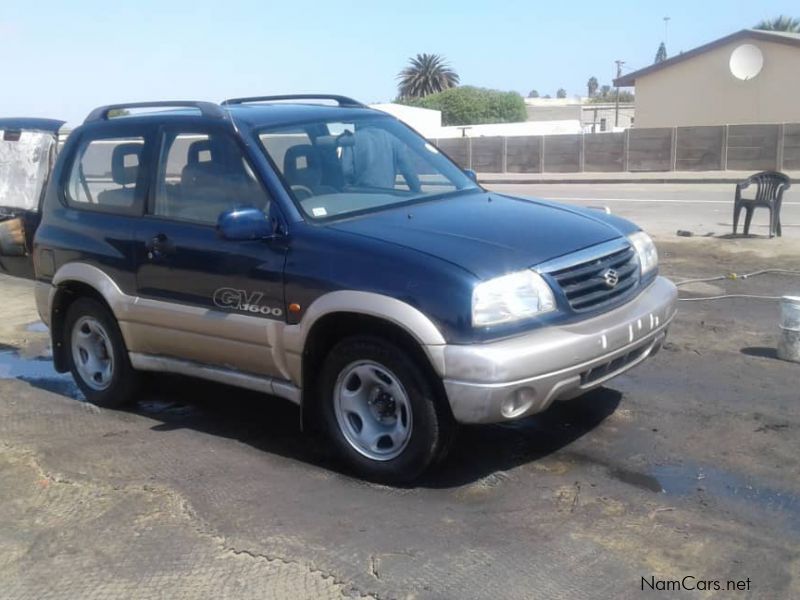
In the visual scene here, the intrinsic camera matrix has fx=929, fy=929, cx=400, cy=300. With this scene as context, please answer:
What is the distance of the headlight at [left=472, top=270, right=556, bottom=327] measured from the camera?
13.9 feet

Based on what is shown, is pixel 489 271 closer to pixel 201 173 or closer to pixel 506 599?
pixel 506 599

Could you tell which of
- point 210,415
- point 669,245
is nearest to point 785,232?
point 669,245

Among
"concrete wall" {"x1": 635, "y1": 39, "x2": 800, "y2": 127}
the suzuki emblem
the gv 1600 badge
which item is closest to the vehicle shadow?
the gv 1600 badge

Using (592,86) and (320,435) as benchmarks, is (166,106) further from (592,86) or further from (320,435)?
(592,86)

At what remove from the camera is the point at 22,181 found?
7336 millimetres

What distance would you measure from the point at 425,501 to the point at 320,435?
47.8 inches

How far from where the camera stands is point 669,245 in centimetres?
1259

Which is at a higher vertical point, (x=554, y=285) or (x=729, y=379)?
(x=554, y=285)

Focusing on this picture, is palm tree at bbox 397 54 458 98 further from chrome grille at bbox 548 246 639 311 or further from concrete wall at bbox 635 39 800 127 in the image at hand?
chrome grille at bbox 548 246 639 311

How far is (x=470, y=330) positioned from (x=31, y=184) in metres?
4.56

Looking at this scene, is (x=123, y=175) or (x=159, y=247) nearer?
(x=159, y=247)

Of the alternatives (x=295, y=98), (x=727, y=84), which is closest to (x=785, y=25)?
(x=727, y=84)

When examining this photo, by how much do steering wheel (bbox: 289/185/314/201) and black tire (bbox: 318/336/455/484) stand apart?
2.93ft

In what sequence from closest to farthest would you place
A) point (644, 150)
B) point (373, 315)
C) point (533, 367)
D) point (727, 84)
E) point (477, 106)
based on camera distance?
point (533, 367)
point (373, 315)
point (644, 150)
point (727, 84)
point (477, 106)
